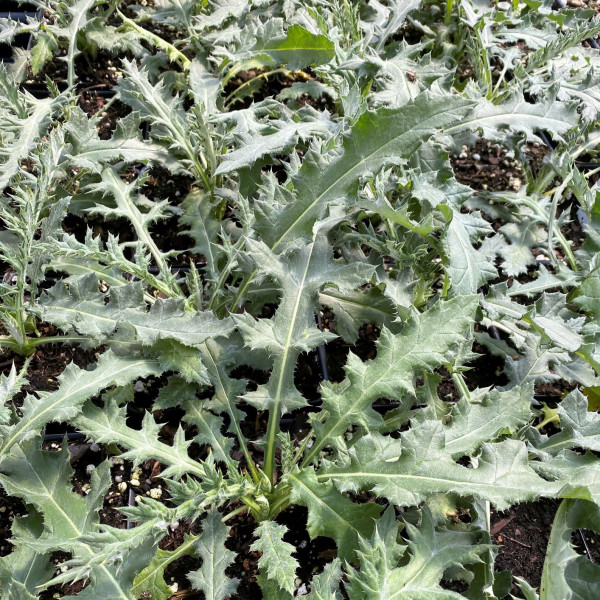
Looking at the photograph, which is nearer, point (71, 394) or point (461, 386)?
point (71, 394)

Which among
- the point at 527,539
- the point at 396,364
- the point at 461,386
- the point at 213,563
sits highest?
the point at 396,364

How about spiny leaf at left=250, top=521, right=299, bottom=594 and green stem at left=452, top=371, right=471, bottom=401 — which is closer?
spiny leaf at left=250, top=521, right=299, bottom=594

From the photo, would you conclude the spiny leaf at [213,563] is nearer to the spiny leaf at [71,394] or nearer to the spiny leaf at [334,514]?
the spiny leaf at [334,514]

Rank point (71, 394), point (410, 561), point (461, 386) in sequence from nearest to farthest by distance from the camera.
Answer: point (410, 561), point (71, 394), point (461, 386)

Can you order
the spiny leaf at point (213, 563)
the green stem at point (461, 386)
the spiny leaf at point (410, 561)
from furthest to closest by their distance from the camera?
the green stem at point (461, 386), the spiny leaf at point (213, 563), the spiny leaf at point (410, 561)

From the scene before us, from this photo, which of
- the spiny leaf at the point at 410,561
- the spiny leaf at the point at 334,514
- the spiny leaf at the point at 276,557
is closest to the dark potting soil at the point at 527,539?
the spiny leaf at the point at 410,561

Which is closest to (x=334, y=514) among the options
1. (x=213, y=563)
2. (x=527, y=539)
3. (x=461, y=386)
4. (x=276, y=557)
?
(x=276, y=557)

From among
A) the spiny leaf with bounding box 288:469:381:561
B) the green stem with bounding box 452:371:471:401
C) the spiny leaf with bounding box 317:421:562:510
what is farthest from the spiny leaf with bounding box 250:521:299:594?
the green stem with bounding box 452:371:471:401

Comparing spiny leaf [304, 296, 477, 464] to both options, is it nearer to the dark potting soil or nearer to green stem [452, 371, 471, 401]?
green stem [452, 371, 471, 401]

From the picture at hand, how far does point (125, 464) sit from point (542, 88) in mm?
1793

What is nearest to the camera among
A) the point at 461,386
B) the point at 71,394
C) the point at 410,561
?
the point at 410,561

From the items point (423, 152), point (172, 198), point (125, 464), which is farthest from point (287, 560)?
point (172, 198)

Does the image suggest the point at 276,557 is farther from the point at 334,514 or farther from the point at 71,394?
the point at 71,394

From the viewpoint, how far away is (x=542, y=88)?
2.08 meters
